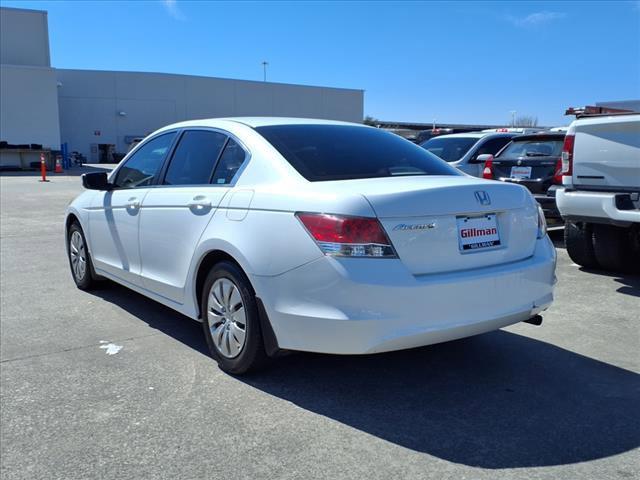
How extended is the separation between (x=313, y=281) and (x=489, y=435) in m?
1.20

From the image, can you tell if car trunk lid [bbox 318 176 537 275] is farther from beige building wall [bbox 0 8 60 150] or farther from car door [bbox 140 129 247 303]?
beige building wall [bbox 0 8 60 150]

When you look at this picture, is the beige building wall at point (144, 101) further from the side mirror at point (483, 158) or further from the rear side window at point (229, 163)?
the rear side window at point (229, 163)

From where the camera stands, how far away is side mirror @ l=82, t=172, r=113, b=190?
208 inches

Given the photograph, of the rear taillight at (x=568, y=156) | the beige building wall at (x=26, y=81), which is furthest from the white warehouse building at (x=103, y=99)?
the rear taillight at (x=568, y=156)

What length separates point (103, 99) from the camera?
46.0 m

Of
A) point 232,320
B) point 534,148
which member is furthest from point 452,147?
point 232,320

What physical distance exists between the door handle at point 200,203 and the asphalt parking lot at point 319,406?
42.3 inches

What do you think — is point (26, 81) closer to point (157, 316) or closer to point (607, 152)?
point (157, 316)

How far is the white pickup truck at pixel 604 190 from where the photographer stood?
5703mm

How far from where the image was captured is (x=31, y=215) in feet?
41.2

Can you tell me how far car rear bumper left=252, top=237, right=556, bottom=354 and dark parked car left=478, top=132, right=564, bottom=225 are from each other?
17.0ft

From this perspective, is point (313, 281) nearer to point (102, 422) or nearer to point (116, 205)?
point (102, 422)

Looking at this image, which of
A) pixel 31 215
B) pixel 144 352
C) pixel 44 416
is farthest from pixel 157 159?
pixel 31 215

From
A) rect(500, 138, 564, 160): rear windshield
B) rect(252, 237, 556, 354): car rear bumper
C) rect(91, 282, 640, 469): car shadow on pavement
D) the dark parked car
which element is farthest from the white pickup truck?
rect(252, 237, 556, 354): car rear bumper
